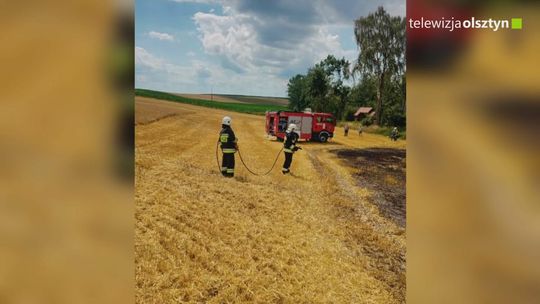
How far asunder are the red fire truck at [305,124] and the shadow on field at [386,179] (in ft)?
2.20

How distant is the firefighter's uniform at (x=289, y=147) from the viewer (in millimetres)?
5034

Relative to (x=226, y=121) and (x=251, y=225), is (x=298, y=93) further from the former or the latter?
(x=251, y=225)

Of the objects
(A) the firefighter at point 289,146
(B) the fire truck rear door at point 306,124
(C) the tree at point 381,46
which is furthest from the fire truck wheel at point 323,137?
(C) the tree at point 381,46

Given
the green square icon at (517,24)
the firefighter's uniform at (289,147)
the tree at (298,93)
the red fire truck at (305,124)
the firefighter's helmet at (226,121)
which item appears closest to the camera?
the green square icon at (517,24)

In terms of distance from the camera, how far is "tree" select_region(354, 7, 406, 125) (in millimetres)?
3640

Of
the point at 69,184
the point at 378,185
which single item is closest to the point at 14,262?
the point at 69,184

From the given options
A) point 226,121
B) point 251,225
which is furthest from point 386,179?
point 226,121

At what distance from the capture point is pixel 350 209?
449 cm

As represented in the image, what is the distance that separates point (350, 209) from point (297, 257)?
1.17 meters

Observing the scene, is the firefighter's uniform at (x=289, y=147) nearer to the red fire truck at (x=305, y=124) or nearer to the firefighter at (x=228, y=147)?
the red fire truck at (x=305, y=124)

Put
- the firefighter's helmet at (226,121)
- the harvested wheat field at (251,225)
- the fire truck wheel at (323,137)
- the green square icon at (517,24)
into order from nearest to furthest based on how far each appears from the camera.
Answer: the green square icon at (517,24), the harvested wheat field at (251,225), the firefighter's helmet at (226,121), the fire truck wheel at (323,137)

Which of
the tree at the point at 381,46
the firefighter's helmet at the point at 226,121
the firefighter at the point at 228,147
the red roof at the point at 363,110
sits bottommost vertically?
the firefighter at the point at 228,147

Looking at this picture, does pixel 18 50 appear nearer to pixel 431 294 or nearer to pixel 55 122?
pixel 55 122

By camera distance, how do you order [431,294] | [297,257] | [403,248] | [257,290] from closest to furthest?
[431,294]
[257,290]
[297,257]
[403,248]
